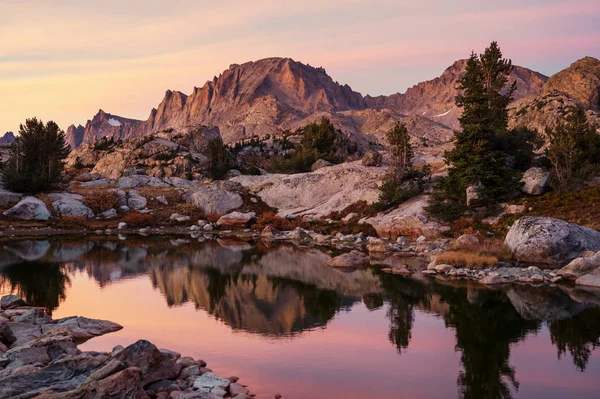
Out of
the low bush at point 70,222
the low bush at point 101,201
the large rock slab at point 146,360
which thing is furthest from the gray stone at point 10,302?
the low bush at point 101,201

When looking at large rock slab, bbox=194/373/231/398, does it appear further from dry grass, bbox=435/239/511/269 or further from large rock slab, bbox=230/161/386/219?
large rock slab, bbox=230/161/386/219

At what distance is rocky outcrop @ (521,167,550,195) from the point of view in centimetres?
4634

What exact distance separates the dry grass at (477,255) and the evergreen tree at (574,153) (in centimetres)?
1391

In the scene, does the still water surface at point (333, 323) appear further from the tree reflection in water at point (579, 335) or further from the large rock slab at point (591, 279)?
the large rock slab at point (591, 279)

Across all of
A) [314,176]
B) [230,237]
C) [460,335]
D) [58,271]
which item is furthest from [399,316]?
[314,176]

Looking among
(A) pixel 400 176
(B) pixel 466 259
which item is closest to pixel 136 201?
(A) pixel 400 176

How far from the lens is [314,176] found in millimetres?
70062

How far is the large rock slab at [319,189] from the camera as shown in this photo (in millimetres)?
61656

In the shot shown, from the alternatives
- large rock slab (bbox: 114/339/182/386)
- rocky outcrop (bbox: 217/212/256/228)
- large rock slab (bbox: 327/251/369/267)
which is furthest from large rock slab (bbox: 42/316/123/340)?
rocky outcrop (bbox: 217/212/256/228)

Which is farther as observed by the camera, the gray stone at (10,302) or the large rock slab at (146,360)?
the gray stone at (10,302)

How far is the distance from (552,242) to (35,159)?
201 ft

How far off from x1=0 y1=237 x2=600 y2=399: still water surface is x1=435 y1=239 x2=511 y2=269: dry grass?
12.3ft

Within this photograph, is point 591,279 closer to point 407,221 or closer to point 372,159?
point 407,221

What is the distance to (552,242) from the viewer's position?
110 feet
